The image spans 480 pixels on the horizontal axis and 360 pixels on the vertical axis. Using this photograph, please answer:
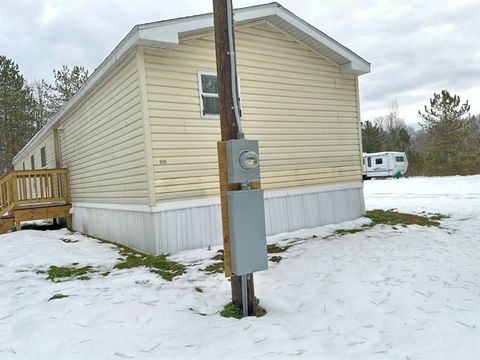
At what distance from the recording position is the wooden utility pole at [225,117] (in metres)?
3.35

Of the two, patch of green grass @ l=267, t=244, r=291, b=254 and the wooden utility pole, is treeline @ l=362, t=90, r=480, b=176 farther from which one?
the wooden utility pole

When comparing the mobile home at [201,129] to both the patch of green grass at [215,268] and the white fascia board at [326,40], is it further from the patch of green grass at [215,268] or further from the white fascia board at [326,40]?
the patch of green grass at [215,268]

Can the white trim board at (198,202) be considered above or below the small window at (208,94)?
below

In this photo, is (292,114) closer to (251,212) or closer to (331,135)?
(331,135)

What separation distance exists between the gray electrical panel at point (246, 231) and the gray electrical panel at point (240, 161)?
13cm

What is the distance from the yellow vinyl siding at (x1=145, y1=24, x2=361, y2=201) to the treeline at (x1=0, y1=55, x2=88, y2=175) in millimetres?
21426

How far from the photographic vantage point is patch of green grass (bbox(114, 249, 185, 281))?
4996 mm

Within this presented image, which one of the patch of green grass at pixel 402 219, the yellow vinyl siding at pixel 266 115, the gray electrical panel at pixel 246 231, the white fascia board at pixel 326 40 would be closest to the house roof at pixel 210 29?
the white fascia board at pixel 326 40

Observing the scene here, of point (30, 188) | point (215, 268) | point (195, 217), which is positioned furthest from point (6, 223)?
point (215, 268)

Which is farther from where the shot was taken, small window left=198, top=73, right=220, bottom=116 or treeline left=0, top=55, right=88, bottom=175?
treeline left=0, top=55, right=88, bottom=175

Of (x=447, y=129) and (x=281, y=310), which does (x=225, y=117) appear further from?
(x=447, y=129)

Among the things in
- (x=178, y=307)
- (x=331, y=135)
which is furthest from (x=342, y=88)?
(x=178, y=307)

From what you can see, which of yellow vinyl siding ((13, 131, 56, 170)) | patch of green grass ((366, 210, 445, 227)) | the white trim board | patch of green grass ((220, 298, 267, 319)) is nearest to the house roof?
the white trim board

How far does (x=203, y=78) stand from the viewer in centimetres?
690
